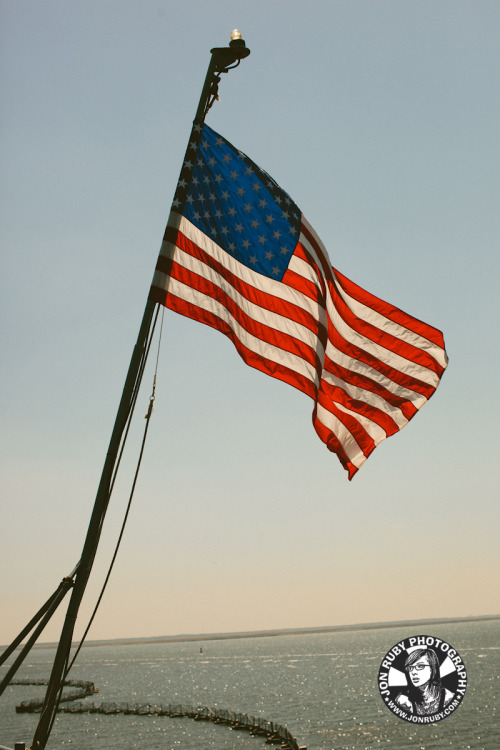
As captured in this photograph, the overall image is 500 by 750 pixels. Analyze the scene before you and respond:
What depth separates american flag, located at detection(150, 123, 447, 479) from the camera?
8852 mm

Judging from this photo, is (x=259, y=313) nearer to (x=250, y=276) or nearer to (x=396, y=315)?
(x=250, y=276)

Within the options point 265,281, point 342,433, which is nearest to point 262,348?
point 265,281

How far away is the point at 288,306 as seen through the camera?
9.84m

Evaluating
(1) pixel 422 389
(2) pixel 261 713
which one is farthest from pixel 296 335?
(2) pixel 261 713

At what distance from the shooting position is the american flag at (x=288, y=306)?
885cm

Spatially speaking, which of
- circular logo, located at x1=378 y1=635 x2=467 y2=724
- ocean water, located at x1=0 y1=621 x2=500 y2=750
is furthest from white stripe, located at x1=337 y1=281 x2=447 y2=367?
ocean water, located at x1=0 y1=621 x2=500 y2=750

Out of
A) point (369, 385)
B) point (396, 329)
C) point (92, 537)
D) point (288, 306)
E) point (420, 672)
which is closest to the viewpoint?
point (92, 537)

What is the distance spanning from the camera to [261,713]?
80250mm

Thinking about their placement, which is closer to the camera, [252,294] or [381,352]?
[252,294]

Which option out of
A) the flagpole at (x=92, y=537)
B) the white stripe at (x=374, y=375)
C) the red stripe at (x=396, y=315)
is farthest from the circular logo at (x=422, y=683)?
the flagpole at (x=92, y=537)

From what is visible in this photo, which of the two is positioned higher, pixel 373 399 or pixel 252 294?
pixel 252 294

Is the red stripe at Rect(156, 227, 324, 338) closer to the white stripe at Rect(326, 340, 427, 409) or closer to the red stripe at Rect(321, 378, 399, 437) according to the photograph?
the white stripe at Rect(326, 340, 427, 409)

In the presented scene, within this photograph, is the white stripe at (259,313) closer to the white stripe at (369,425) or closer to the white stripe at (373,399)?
the white stripe at (373,399)

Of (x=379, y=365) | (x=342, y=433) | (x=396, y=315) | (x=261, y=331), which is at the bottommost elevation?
(x=342, y=433)
